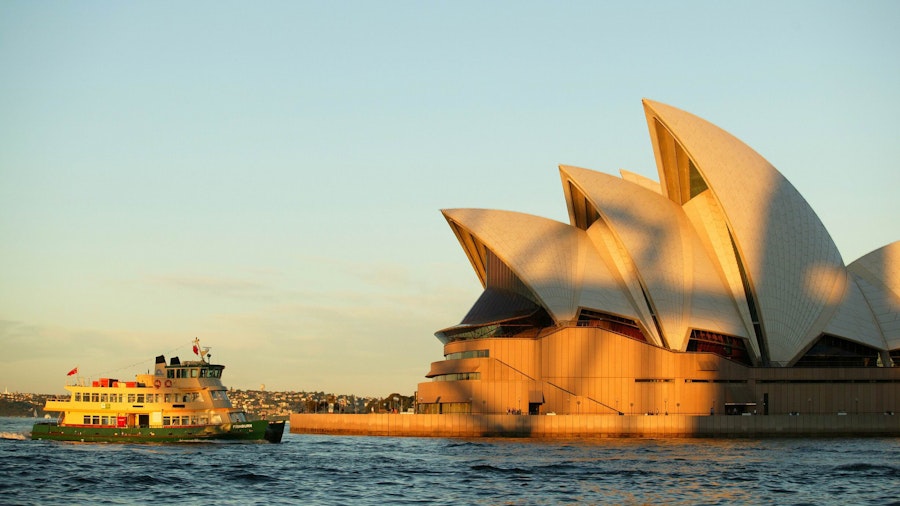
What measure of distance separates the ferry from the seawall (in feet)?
55.1

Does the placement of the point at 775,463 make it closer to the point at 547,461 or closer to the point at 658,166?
the point at 547,461

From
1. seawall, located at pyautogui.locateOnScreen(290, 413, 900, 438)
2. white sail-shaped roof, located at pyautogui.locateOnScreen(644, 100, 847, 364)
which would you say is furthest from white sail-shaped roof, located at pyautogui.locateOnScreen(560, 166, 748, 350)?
seawall, located at pyautogui.locateOnScreen(290, 413, 900, 438)

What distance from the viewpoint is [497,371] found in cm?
8644

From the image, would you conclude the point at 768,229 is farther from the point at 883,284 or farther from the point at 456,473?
the point at 456,473

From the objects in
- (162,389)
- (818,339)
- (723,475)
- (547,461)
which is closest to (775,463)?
(723,475)

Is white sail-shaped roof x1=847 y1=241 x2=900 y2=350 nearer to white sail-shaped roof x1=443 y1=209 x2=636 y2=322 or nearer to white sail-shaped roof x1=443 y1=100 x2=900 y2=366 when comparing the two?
white sail-shaped roof x1=443 y1=100 x2=900 y2=366

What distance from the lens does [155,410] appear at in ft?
230

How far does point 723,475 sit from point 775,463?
7289 millimetres

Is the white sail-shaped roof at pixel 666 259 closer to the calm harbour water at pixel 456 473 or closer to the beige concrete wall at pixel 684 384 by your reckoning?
the beige concrete wall at pixel 684 384

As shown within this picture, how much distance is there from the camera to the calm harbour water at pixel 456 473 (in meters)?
43.0

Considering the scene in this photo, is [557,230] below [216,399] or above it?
above

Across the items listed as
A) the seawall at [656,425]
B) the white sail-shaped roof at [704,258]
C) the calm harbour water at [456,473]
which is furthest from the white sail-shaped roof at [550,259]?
the calm harbour water at [456,473]

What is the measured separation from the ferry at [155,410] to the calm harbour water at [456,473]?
0.96 meters

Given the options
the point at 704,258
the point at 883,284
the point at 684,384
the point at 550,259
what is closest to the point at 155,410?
the point at 550,259
